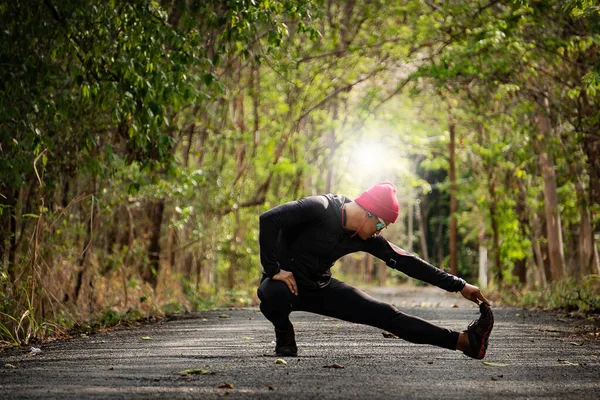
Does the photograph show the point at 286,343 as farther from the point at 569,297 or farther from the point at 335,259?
the point at 569,297

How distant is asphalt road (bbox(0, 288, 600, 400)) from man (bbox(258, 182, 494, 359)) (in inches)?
12.1

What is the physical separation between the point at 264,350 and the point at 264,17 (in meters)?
4.04

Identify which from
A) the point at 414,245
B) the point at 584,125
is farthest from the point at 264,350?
the point at 414,245

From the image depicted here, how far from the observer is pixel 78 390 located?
550 cm

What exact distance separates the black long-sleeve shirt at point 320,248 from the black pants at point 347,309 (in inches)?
4.4

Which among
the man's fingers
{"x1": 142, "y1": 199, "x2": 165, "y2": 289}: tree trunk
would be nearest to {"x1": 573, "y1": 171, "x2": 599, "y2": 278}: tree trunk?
{"x1": 142, "y1": 199, "x2": 165, "y2": 289}: tree trunk

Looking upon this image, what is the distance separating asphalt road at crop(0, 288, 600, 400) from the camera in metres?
5.54

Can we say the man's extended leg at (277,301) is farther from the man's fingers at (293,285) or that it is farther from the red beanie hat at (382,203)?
the red beanie hat at (382,203)

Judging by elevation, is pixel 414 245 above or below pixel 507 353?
above

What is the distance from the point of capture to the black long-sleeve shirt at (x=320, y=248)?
271 inches

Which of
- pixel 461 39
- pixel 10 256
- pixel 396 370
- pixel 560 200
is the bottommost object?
pixel 396 370

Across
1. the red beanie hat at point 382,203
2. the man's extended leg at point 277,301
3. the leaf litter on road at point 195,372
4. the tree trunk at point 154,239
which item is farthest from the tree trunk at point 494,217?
the leaf litter on road at point 195,372

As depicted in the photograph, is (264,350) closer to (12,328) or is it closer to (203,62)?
(12,328)

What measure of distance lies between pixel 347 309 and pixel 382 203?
3.20ft
